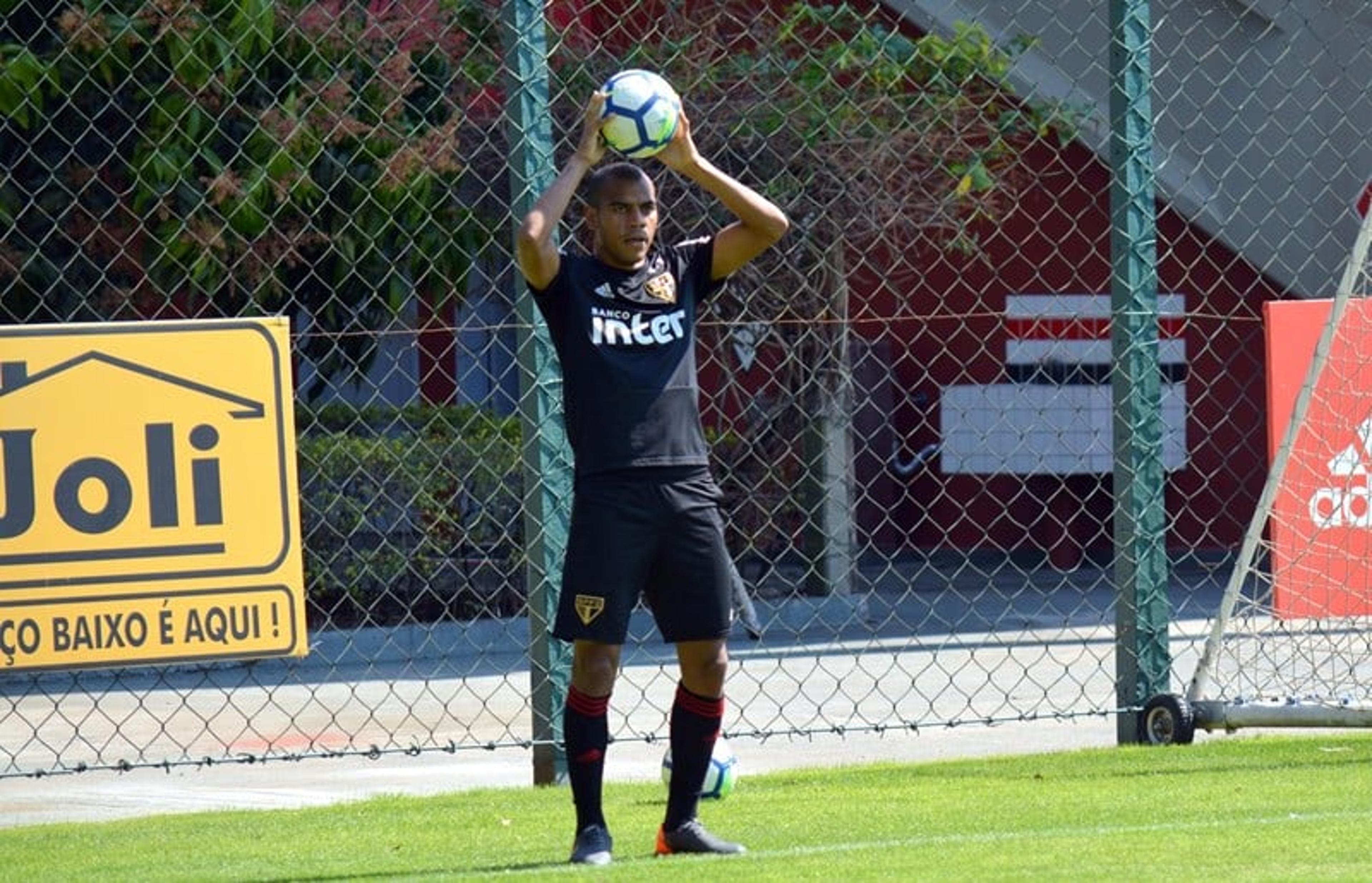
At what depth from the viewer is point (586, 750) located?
6.43 meters

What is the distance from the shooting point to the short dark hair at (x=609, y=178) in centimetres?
646

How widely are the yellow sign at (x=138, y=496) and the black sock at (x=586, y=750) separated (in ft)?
5.39

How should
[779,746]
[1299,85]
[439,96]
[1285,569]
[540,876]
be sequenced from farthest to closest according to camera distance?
[1299,85], [439,96], [779,746], [1285,569], [540,876]

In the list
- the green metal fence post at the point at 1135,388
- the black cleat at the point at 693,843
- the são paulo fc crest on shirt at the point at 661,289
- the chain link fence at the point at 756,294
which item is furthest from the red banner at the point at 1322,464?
the black cleat at the point at 693,843

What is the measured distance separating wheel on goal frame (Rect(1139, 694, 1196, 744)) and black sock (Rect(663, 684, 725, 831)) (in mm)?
2622

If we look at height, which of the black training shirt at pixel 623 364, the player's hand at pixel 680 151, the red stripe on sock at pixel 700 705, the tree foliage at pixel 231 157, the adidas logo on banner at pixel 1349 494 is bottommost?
the red stripe on sock at pixel 700 705

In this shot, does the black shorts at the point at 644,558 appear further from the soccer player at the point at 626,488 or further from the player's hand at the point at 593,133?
the player's hand at the point at 593,133

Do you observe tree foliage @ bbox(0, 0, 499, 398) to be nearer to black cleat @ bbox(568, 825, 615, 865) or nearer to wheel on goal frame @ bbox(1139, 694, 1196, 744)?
wheel on goal frame @ bbox(1139, 694, 1196, 744)

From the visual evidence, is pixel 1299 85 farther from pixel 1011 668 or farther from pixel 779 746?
pixel 779 746

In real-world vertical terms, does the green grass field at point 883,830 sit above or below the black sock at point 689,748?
below

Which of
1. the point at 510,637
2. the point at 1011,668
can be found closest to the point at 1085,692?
the point at 1011,668

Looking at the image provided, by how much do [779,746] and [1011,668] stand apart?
110 inches

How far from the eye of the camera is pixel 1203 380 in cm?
1823

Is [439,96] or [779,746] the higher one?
[439,96]
